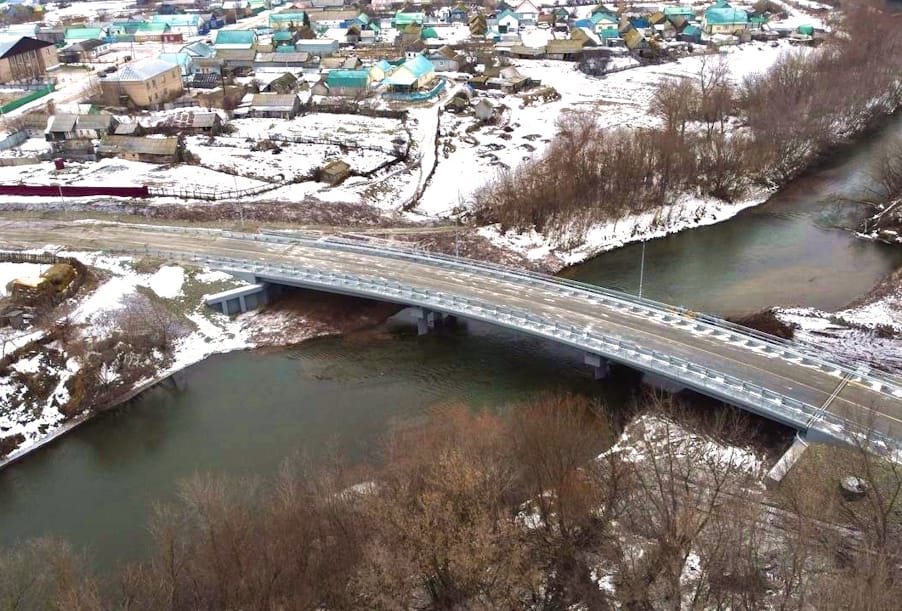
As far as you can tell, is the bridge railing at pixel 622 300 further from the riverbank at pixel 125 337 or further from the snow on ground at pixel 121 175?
the snow on ground at pixel 121 175

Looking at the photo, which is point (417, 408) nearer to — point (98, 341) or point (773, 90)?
point (98, 341)

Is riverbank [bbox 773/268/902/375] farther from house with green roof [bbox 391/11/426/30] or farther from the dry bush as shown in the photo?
house with green roof [bbox 391/11/426/30]

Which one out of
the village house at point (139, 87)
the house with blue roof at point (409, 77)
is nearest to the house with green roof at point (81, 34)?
the village house at point (139, 87)

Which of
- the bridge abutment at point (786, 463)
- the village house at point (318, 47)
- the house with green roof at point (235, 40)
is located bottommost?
the bridge abutment at point (786, 463)

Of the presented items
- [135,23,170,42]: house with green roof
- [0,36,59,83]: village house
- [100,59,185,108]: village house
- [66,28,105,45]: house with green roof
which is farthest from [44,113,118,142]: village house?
[66,28,105,45]: house with green roof

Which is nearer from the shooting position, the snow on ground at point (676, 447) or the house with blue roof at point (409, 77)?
the snow on ground at point (676, 447)

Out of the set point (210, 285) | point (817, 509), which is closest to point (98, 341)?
point (210, 285)
